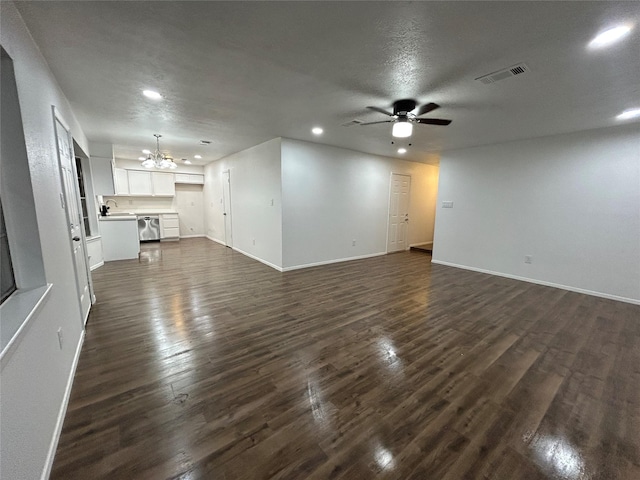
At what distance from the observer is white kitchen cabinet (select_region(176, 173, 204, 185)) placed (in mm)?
8711

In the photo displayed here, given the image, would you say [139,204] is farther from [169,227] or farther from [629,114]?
[629,114]

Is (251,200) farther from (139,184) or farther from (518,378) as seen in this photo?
(518,378)

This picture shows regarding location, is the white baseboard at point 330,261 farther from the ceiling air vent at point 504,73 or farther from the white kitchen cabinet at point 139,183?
the white kitchen cabinet at point 139,183

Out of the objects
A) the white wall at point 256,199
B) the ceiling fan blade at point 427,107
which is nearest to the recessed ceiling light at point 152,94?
the white wall at point 256,199

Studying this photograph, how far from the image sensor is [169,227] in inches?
337

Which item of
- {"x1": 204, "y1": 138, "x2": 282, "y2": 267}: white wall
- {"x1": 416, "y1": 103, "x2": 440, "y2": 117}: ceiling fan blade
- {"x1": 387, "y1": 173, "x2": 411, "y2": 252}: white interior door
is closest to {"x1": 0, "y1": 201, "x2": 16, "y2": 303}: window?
{"x1": 416, "y1": 103, "x2": 440, "y2": 117}: ceiling fan blade

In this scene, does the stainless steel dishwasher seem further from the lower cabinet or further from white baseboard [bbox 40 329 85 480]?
white baseboard [bbox 40 329 85 480]

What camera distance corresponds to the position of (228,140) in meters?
5.20

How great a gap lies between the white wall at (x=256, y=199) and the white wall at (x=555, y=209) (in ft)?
12.6

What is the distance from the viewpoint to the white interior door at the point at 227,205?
282 inches

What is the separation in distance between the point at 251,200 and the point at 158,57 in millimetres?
3967

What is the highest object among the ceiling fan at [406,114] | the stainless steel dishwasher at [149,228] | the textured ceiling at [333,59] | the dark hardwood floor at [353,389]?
the textured ceiling at [333,59]

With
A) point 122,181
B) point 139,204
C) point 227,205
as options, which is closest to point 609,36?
point 227,205

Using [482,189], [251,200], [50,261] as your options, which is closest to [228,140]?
[251,200]
